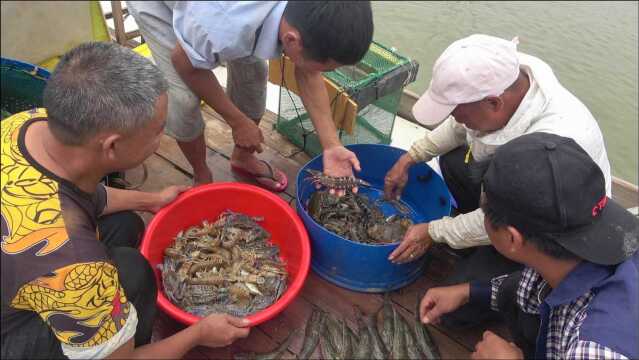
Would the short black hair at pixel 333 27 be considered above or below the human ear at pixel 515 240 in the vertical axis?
above

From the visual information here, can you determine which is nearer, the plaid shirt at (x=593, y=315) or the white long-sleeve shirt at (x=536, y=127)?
the plaid shirt at (x=593, y=315)

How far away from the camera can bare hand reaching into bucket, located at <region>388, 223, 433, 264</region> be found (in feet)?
8.89

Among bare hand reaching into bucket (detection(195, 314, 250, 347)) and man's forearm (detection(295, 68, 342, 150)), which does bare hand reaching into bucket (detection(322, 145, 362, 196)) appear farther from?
bare hand reaching into bucket (detection(195, 314, 250, 347))

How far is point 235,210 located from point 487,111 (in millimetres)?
1810

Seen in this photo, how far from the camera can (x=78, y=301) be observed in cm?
157

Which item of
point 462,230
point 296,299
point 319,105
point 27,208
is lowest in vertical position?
point 296,299

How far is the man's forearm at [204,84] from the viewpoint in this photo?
259 centimetres

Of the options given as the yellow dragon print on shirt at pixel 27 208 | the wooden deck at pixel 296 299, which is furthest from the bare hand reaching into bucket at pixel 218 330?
the yellow dragon print on shirt at pixel 27 208

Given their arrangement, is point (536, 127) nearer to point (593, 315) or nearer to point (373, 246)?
point (593, 315)

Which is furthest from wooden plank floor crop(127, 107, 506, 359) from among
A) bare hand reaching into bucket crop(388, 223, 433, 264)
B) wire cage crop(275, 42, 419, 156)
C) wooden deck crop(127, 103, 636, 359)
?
bare hand reaching into bucket crop(388, 223, 433, 264)

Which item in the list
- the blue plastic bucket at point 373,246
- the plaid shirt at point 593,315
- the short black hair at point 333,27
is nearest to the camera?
the plaid shirt at point 593,315

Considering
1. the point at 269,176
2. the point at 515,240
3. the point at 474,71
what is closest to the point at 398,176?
the point at 269,176

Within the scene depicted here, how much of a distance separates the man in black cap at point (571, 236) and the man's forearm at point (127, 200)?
196 cm

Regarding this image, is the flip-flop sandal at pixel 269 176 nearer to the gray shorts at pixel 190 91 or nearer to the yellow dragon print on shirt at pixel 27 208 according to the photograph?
the gray shorts at pixel 190 91
